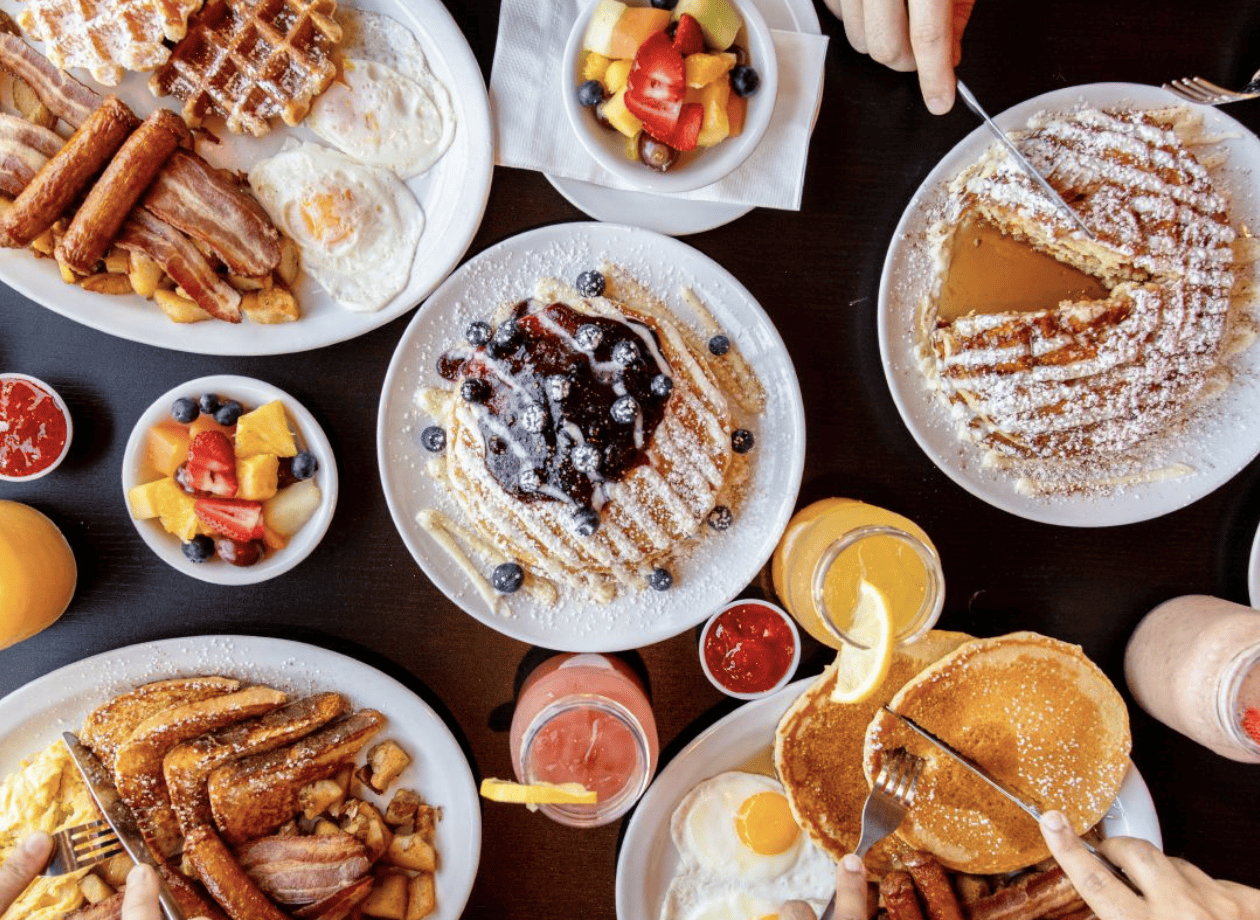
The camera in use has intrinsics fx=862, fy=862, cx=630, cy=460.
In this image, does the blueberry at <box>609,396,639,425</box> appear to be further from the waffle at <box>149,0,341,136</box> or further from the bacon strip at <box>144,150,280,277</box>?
the waffle at <box>149,0,341,136</box>

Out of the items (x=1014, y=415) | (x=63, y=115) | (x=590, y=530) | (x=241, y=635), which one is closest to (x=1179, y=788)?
(x=1014, y=415)

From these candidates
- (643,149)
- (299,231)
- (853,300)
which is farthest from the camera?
(853,300)

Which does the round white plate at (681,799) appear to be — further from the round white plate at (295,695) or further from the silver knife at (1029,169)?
the silver knife at (1029,169)

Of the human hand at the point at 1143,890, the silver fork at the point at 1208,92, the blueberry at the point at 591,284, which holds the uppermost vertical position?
the silver fork at the point at 1208,92

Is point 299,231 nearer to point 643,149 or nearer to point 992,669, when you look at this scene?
point 643,149

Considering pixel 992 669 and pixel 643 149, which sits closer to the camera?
pixel 643 149

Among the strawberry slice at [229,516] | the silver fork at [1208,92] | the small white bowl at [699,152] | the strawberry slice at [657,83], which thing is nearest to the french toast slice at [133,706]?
the strawberry slice at [229,516]
